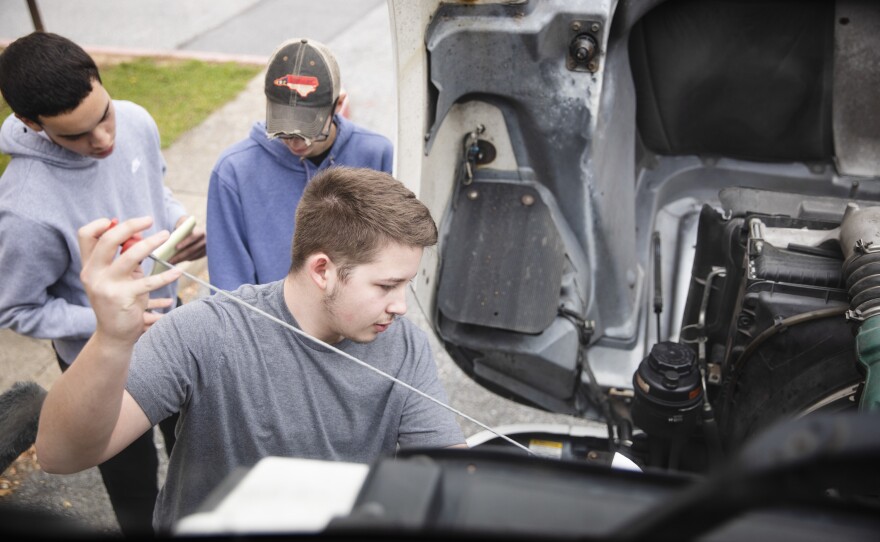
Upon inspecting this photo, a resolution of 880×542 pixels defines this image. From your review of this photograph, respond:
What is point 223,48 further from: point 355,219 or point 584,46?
point 355,219

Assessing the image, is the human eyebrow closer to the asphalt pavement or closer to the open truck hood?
the open truck hood

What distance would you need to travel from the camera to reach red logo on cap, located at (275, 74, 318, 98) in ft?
8.09

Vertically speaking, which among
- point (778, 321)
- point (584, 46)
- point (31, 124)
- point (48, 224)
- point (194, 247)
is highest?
point (584, 46)

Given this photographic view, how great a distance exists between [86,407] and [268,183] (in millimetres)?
1324

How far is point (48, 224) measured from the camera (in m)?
2.28

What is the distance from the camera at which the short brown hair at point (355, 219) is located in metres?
1.68

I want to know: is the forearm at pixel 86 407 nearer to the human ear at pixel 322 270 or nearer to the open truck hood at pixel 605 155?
the human ear at pixel 322 270

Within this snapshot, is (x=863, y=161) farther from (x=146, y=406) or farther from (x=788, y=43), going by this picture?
(x=146, y=406)

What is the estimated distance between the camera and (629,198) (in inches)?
113

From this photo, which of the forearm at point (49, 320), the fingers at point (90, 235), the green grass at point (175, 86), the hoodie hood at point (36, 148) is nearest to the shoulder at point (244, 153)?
the hoodie hood at point (36, 148)

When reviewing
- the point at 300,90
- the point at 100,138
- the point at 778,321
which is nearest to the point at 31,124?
the point at 100,138

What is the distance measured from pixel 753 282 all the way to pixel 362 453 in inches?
43.0

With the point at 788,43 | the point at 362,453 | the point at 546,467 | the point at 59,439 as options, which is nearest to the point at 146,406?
the point at 59,439

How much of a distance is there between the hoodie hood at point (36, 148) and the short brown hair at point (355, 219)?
3.18ft
